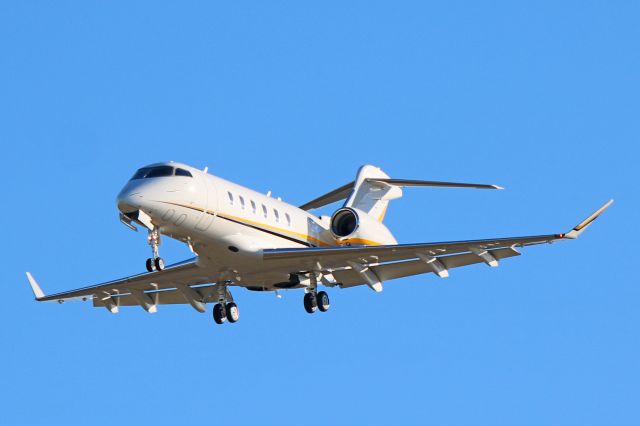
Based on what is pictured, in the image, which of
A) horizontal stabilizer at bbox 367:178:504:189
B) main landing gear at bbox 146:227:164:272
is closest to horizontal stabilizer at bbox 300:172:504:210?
horizontal stabilizer at bbox 367:178:504:189

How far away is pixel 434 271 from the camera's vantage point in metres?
28.0

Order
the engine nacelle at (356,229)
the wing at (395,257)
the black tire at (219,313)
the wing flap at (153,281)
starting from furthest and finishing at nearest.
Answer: the engine nacelle at (356,229), the black tire at (219,313), the wing flap at (153,281), the wing at (395,257)

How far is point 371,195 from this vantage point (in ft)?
108

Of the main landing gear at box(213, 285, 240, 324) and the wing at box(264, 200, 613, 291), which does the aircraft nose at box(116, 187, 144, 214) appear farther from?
the main landing gear at box(213, 285, 240, 324)

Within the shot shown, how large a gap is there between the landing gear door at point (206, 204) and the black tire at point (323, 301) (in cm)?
362

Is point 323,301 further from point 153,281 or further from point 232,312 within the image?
point 153,281

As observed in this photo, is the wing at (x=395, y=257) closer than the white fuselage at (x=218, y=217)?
No

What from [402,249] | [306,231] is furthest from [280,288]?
[402,249]

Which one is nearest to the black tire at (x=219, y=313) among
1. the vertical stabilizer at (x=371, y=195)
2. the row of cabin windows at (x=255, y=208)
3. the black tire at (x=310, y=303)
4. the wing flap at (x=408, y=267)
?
the black tire at (x=310, y=303)

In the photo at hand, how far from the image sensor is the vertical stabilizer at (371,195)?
32812 millimetres

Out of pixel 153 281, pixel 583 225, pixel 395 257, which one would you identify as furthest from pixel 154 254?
pixel 583 225

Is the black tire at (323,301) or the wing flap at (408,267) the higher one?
the wing flap at (408,267)

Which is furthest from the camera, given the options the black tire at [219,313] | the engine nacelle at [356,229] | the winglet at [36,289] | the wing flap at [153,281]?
the winglet at [36,289]

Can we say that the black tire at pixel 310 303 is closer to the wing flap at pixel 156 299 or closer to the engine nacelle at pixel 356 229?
the engine nacelle at pixel 356 229
